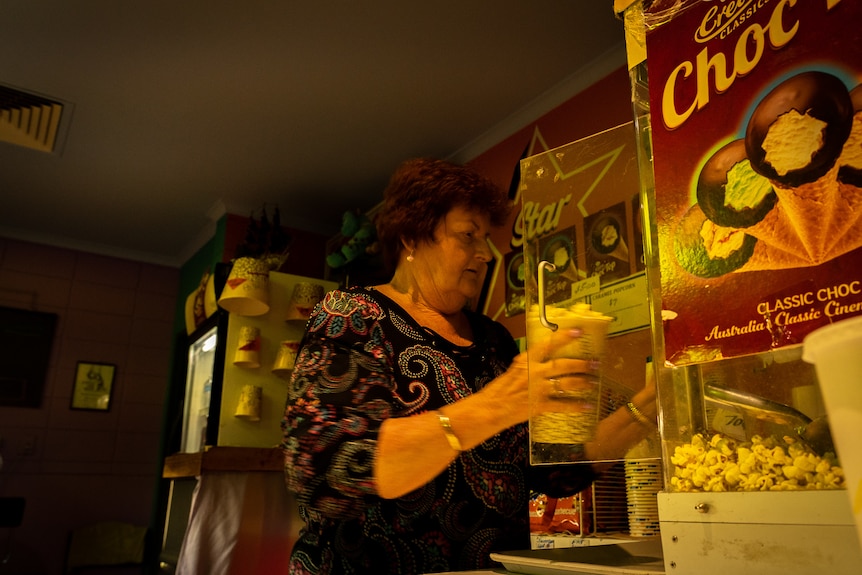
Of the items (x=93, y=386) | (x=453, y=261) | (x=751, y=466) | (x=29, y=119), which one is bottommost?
(x=751, y=466)

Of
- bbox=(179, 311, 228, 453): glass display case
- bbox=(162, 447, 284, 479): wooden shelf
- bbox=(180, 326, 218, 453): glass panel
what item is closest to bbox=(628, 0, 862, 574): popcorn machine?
bbox=(162, 447, 284, 479): wooden shelf

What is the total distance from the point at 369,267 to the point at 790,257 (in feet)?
11.0

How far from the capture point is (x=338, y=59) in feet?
9.75

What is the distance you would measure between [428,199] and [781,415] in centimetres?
108

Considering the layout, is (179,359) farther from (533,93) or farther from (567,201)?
(567,201)

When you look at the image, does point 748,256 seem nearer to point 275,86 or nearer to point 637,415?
point 637,415

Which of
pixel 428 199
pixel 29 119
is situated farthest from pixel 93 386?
pixel 428 199

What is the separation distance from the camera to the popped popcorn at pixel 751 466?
0.57 metres

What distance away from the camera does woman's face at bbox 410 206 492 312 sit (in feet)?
5.07

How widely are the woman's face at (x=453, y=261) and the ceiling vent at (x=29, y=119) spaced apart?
273 centimetres

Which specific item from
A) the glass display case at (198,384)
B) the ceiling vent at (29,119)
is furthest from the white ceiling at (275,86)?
the glass display case at (198,384)

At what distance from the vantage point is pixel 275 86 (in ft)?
10.5

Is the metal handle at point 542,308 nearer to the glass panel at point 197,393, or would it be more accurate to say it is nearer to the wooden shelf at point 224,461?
the wooden shelf at point 224,461

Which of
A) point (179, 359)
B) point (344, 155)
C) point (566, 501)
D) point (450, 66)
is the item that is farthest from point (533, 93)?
point (179, 359)
